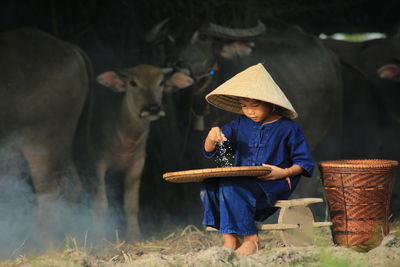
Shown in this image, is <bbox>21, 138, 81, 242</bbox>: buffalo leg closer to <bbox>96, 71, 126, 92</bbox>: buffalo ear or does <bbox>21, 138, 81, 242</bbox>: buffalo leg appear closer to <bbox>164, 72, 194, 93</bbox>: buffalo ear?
<bbox>96, 71, 126, 92</bbox>: buffalo ear

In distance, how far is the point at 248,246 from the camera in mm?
4359

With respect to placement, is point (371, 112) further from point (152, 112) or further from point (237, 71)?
point (152, 112)

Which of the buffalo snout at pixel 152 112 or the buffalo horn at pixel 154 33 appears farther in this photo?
the buffalo horn at pixel 154 33

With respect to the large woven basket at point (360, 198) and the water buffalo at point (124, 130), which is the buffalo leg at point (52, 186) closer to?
the water buffalo at point (124, 130)

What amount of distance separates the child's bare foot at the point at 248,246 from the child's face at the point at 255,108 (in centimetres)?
77

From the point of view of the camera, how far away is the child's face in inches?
179

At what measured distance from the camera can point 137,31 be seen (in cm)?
776

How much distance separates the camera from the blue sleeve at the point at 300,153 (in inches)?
177

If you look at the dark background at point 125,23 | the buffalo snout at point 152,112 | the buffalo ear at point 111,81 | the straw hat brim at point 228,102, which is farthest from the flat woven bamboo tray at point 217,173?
the dark background at point 125,23

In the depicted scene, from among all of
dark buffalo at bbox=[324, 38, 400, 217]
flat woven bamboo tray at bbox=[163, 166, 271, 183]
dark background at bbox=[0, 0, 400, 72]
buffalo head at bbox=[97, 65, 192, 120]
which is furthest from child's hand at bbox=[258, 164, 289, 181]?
dark buffalo at bbox=[324, 38, 400, 217]

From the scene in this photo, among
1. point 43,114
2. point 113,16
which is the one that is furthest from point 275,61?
point 43,114

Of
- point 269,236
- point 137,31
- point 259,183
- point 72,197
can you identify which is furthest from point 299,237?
point 137,31

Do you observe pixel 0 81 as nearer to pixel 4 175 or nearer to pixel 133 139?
pixel 4 175

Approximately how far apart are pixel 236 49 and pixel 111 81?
5.27ft
